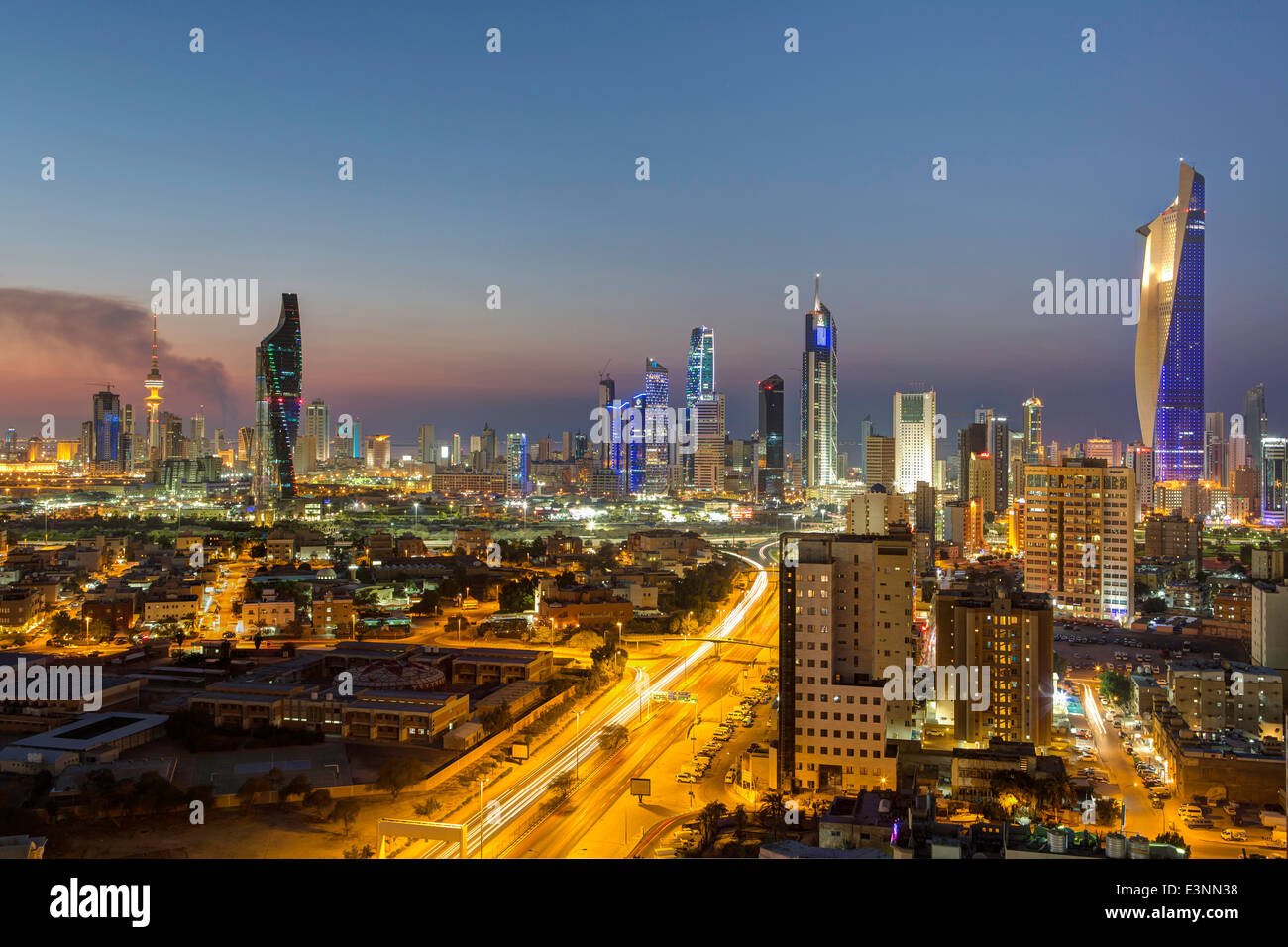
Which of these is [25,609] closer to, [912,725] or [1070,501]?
[912,725]

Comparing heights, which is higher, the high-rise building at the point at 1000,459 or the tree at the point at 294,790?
the high-rise building at the point at 1000,459

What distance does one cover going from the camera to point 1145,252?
60.6 ft

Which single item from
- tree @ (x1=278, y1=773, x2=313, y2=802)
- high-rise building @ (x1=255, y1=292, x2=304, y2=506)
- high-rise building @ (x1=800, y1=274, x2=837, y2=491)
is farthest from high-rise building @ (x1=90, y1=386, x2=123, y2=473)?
tree @ (x1=278, y1=773, x2=313, y2=802)

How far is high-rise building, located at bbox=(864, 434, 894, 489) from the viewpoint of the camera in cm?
2750

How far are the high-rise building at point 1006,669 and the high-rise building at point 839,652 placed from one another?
1.03m

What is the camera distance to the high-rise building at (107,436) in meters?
28.6

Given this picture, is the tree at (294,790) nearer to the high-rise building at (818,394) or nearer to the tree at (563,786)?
the tree at (563,786)

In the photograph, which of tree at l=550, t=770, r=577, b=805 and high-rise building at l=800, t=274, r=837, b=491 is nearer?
tree at l=550, t=770, r=577, b=805

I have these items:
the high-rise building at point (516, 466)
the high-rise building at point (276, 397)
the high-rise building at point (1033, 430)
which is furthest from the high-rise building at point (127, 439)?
the high-rise building at point (1033, 430)

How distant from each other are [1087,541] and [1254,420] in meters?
14.1

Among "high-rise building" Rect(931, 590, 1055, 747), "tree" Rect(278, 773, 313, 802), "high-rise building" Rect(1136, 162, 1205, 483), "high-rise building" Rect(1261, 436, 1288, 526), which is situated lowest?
"tree" Rect(278, 773, 313, 802)

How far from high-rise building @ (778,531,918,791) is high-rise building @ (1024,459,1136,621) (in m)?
7.19

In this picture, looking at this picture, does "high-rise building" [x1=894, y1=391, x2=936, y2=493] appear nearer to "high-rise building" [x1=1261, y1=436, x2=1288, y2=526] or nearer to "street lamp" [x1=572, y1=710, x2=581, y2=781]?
"high-rise building" [x1=1261, y1=436, x2=1288, y2=526]

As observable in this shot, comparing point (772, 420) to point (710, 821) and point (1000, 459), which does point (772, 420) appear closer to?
point (1000, 459)
